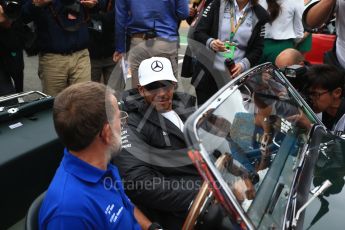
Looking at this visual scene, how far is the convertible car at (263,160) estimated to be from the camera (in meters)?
1.20

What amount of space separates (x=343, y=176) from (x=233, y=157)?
62 centimetres

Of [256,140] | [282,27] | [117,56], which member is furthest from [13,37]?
[282,27]

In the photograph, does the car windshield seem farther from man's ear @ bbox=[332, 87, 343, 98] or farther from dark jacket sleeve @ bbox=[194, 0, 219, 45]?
dark jacket sleeve @ bbox=[194, 0, 219, 45]

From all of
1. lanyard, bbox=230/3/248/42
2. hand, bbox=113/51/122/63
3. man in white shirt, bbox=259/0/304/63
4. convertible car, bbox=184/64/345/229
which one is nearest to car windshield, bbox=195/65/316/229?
convertible car, bbox=184/64/345/229

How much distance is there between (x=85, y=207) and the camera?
4.15 feet

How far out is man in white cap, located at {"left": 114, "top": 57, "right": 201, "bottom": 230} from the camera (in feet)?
6.07

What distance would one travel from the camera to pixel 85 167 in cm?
136

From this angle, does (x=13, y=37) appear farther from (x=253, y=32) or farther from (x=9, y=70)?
(x=253, y=32)

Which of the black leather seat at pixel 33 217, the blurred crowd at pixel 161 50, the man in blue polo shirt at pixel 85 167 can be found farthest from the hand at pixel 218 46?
the black leather seat at pixel 33 217

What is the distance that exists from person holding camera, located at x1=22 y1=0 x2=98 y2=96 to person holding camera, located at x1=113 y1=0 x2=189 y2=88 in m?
0.31

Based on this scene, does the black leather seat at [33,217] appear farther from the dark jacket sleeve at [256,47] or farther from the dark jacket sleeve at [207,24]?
the dark jacket sleeve at [256,47]

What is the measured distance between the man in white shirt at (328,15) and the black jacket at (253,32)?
0.42m

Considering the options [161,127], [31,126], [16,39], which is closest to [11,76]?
[16,39]

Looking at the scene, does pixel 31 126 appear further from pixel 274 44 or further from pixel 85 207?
pixel 274 44
